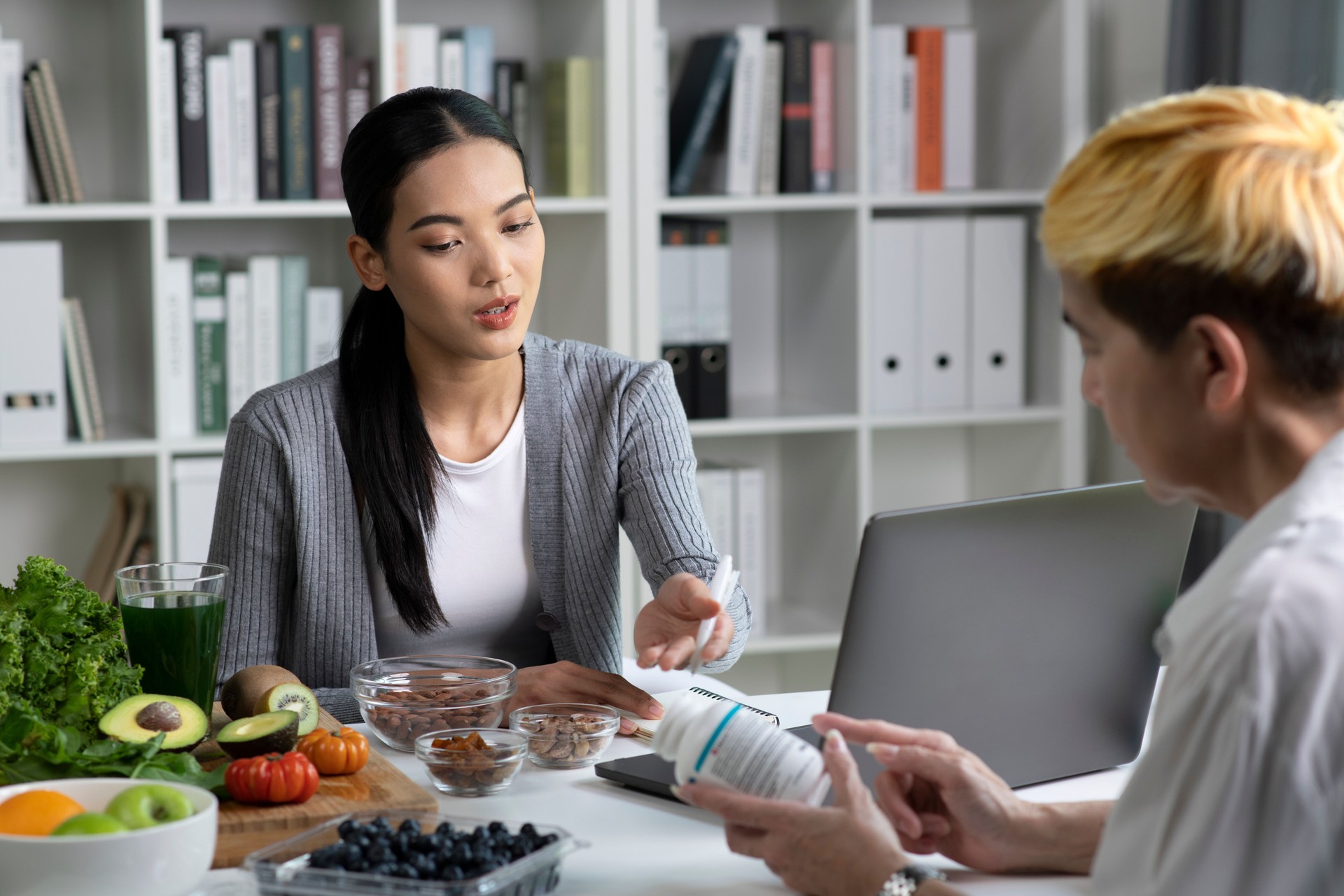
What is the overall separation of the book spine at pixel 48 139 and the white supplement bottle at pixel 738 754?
1.92 m

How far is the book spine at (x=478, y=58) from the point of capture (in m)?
2.58

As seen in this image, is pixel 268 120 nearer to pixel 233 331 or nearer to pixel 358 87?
pixel 358 87

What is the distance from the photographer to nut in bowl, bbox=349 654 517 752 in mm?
1278

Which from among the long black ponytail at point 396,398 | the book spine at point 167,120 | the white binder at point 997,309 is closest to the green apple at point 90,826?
the long black ponytail at point 396,398

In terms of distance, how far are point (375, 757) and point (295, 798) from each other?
13cm

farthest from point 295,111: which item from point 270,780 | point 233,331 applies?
point 270,780

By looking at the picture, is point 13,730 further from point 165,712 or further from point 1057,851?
point 1057,851

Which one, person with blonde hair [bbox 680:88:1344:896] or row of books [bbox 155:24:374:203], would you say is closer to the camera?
person with blonde hair [bbox 680:88:1344:896]

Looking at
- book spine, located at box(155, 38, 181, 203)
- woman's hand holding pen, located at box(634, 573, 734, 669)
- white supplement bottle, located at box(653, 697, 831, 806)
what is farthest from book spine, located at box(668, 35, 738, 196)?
white supplement bottle, located at box(653, 697, 831, 806)

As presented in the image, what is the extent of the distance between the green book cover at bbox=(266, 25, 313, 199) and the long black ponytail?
76 centimetres

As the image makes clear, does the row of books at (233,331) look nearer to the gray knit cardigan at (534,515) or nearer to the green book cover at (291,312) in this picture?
the green book cover at (291,312)

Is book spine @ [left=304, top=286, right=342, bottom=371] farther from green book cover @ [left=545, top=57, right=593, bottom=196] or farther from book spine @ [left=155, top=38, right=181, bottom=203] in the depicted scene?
green book cover @ [left=545, top=57, right=593, bottom=196]

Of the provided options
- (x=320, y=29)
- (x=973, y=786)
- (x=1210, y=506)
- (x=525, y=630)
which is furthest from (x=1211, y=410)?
(x=320, y=29)

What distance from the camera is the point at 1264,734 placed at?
70 centimetres
